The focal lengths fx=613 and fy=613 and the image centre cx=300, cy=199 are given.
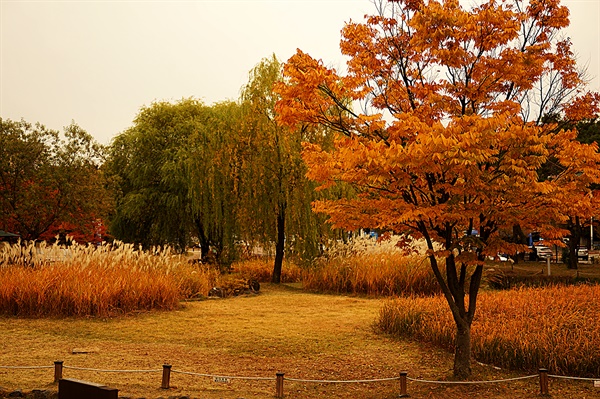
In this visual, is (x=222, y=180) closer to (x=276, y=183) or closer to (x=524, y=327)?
(x=276, y=183)

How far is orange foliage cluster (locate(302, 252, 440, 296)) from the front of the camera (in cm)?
1641

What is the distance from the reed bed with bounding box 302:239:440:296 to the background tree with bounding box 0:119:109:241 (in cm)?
1058

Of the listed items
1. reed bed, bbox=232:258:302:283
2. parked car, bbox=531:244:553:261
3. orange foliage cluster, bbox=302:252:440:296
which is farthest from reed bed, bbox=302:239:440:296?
parked car, bbox=531:244:553:261

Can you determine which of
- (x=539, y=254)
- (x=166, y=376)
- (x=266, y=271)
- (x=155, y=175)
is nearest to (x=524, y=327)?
(x=166, y=376)

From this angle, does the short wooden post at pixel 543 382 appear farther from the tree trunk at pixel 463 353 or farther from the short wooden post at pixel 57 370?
the short wooden post at pixel 57 370

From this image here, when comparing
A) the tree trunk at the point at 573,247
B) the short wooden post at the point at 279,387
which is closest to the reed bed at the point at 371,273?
the short wooden post at the point at 279,387

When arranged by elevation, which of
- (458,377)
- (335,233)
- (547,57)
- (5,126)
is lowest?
(458,377)

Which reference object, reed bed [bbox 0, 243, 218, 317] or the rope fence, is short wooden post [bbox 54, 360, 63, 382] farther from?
reed bed [bbox 0, 243, 218, 317]

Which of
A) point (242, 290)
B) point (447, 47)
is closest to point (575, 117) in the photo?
point (447, 47)

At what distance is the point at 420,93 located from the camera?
7957 millimetres

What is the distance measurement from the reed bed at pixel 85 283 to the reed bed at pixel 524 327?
5104mm

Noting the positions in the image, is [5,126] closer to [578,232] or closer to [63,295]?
[63,295]

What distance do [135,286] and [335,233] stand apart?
Answer: 855cm

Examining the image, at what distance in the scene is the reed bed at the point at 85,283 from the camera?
12008mm
